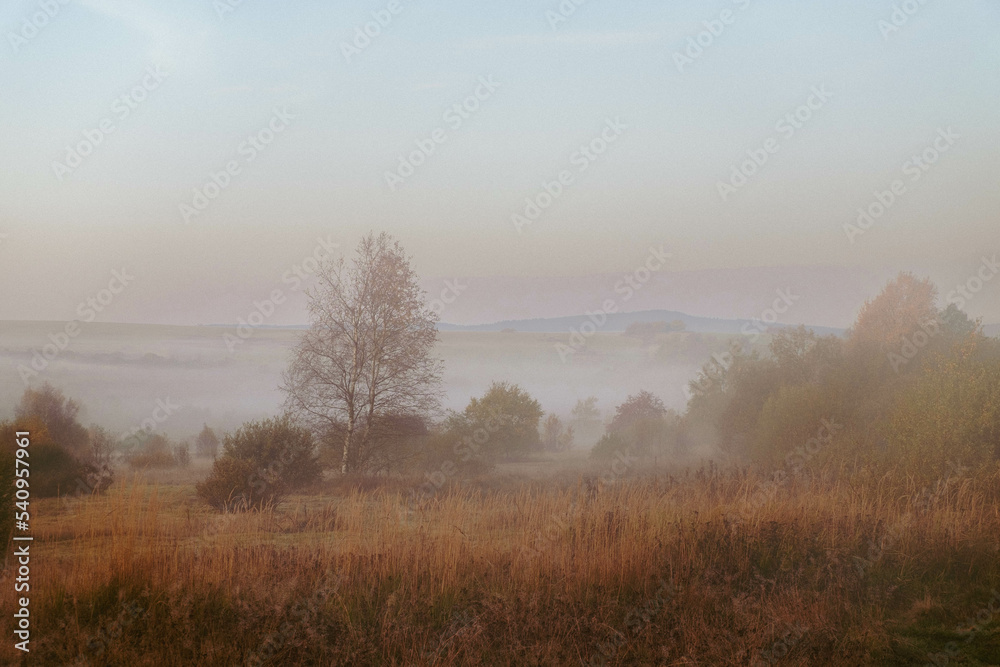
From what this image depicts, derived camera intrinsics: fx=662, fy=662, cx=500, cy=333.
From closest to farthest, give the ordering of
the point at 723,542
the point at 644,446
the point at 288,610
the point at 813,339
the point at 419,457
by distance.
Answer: the point at 288,610 < the point at 723,542 < the point at 419,457 < the point at 813,339 < the point at 644,446

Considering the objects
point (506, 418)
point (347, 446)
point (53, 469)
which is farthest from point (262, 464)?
point (506, 418)

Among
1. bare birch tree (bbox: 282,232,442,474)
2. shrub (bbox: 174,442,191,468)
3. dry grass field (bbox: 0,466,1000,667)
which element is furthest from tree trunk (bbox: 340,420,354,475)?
dry grass field (bbox: 0,466,1000,667)

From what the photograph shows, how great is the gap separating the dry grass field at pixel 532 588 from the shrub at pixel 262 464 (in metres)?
3.66

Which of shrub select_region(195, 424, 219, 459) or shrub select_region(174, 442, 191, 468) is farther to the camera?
shrub select_region(195, 424, 219, 459)

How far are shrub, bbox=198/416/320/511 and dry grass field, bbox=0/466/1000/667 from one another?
366cm

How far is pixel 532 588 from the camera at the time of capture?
7328 mm

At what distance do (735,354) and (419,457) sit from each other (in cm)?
1377

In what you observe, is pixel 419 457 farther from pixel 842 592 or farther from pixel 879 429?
pixel 842 592

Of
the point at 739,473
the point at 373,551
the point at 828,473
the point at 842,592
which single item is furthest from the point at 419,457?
the point at 842,592

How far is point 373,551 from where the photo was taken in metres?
7.69

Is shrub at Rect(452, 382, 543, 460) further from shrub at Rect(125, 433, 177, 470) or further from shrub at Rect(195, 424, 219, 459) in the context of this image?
shrub at Rect(195, 424, 219, 459)

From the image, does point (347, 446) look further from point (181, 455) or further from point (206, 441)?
point (206, 441)

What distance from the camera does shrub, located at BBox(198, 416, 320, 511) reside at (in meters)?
13.8

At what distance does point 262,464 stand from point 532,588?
10657 mm
